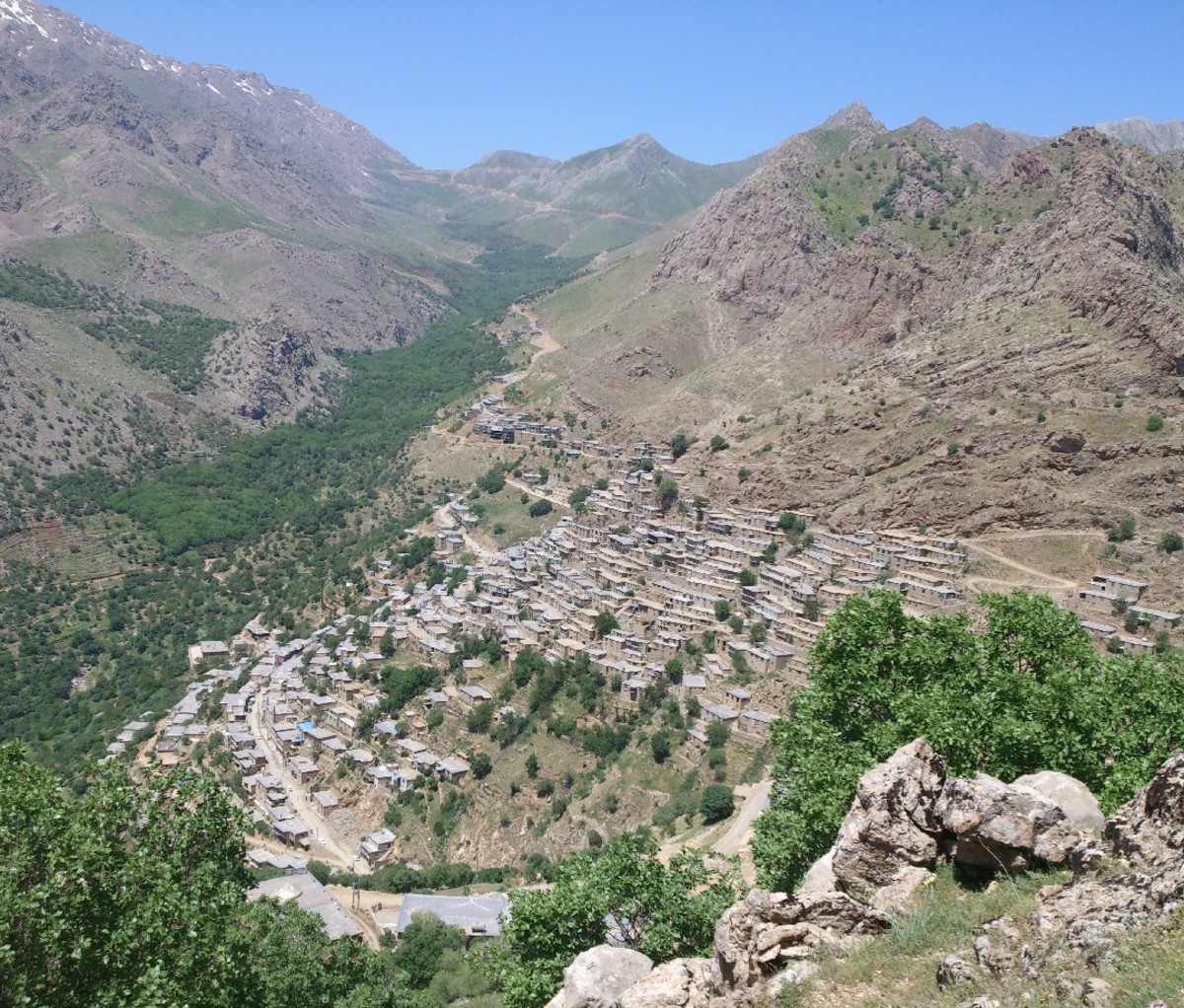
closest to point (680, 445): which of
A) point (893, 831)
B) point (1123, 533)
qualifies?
point (1123, 533)

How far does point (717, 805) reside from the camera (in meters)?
36.9

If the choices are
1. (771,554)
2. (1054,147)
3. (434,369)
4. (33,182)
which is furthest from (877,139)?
(33,182)

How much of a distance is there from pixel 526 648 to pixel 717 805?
19832 millimetres

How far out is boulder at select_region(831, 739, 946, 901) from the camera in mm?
12750

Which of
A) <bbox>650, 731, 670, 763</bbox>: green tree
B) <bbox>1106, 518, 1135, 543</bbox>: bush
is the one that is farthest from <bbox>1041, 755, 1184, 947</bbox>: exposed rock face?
<bbox>1106, 518, 1135, 543</bbox>: bush

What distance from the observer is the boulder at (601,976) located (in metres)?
12.6

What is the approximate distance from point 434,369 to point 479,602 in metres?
94.0

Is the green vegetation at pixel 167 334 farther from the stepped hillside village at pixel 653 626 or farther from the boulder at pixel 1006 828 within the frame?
the boulder at pixel 1006 828

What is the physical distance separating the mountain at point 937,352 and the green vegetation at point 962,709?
31205 millimetres

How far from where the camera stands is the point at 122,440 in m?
110

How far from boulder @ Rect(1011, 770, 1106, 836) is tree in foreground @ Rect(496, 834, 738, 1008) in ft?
20.3

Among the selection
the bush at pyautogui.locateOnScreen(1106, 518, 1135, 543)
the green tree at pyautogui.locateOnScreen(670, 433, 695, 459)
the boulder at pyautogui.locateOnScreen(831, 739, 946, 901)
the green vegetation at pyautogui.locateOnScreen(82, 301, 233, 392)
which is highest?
the green vegetation at pyautogui.locateOnScreen(82, 301, 233, 392)

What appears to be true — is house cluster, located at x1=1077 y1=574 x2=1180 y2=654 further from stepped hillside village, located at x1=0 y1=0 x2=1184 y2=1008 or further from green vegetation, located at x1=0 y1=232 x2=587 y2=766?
green vegetation, located at x1=0 y1=232 x2=587 y2=766

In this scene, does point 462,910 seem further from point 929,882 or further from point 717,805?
point 929,882
